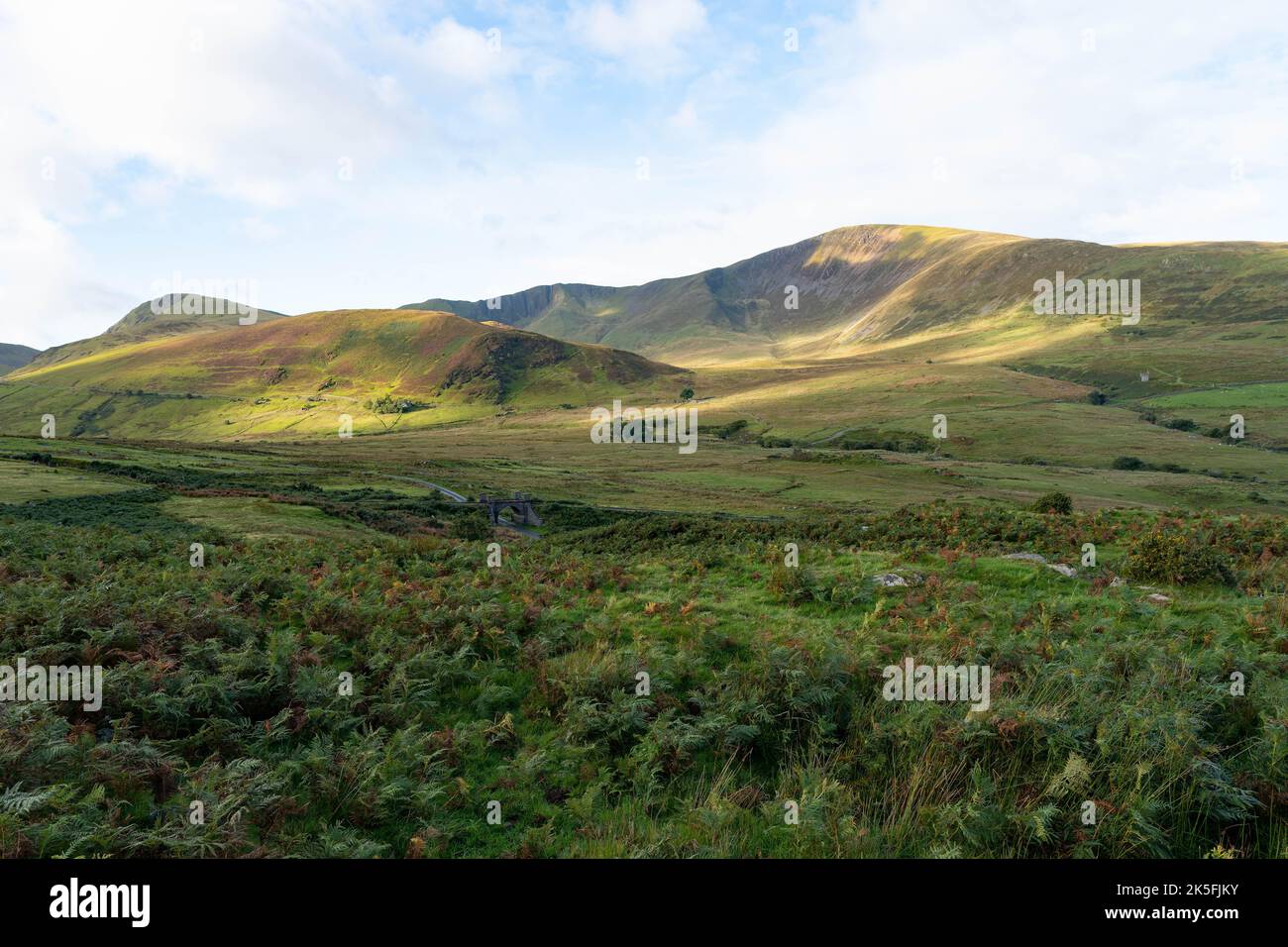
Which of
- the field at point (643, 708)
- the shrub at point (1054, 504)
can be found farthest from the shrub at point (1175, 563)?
the shrub at point (1054, 504)

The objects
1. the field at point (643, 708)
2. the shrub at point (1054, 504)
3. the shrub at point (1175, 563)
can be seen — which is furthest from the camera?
the shrub at point (1054, 504)

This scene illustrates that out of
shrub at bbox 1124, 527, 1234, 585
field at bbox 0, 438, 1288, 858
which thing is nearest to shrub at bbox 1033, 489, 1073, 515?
field at bbox 0, 438, 1288, 858

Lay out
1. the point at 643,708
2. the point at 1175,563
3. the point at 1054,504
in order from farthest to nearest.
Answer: the point at 1054,504 → the point at 1175,563 → the point at 643,708

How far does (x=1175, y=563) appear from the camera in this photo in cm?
1507

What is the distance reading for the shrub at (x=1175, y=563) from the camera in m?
14.9

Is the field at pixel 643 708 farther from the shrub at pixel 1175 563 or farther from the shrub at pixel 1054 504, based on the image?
the shrub at pixel 1054 504

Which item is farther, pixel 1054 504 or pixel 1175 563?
pixel 1054 504

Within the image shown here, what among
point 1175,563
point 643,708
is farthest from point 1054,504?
point 643,708

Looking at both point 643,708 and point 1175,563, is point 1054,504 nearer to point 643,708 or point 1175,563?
point 1175,563

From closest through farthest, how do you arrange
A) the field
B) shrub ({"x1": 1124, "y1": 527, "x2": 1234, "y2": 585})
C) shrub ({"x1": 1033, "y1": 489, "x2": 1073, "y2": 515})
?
1. the field
2. shrub ({"x1": 1124, "y1": 527, "x2": 1234, "y2": 585})
3. shrub ({"x1": 1033, "y1": 489, "x2": 1073, "y2": 515})

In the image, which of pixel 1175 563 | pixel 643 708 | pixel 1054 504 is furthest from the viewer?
pixel 1054 504

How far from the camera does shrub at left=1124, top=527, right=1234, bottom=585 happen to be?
588 inches

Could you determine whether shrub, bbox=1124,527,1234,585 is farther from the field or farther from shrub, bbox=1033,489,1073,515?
shrub, bbox=1033,489,1073,515
